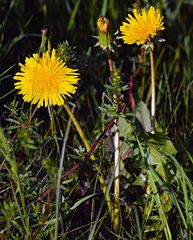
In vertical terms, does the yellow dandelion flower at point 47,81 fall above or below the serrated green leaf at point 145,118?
above

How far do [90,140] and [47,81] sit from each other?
268 mm

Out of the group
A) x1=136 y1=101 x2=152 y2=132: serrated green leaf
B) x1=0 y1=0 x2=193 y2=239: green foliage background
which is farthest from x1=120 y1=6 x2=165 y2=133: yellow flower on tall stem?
x1=136 y1=101 x2=152 y2=132: serrated green leaf

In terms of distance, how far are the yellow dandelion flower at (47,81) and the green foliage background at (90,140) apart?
0.05 meters

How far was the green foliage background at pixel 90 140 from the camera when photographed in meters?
1.17

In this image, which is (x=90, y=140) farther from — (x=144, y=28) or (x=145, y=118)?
(x=144, y=28)

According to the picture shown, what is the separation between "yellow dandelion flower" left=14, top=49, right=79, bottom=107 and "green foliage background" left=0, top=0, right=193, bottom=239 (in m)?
0.05

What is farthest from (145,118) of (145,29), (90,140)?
(145,29)

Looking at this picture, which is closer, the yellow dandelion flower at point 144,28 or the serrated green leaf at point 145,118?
the yellow dandelion flower at point 144,28

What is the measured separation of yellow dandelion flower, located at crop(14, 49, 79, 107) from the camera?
3.85 ft

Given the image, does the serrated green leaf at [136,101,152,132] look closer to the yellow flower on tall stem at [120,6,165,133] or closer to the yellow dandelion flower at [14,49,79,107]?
the yellow flower on tall stem at [120,6,165,133]

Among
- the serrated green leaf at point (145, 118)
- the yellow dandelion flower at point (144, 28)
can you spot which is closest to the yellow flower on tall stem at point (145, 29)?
the yellow dandelion flower at point (144, 28)

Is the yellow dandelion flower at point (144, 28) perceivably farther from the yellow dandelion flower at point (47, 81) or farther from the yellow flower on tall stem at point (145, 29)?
the yellow dandelion flower at point (47, 81)

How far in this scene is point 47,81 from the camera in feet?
3.86

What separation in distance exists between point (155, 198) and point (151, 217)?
79mm
